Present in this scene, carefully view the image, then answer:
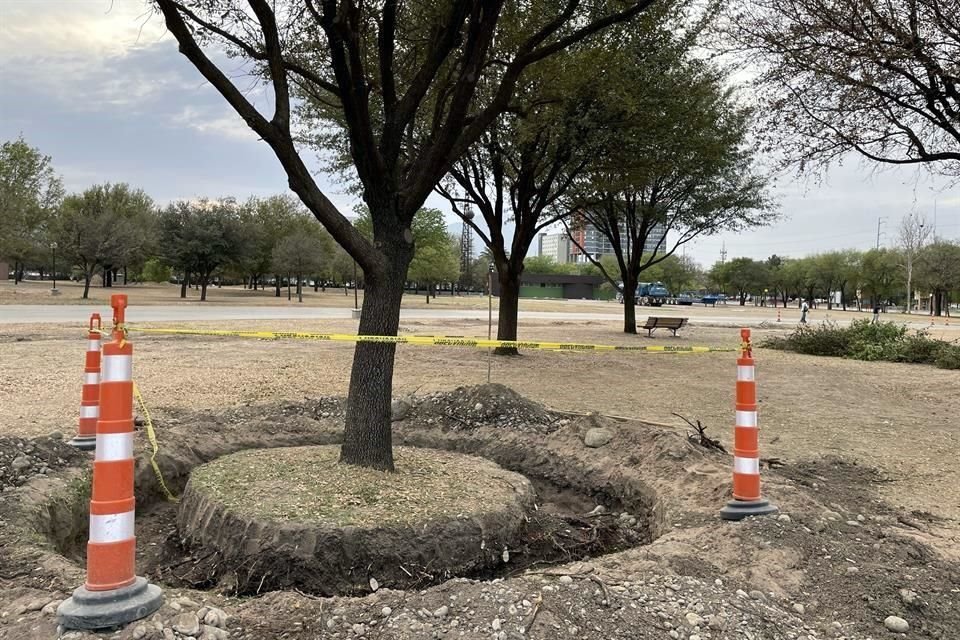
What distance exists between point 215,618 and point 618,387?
8.72m

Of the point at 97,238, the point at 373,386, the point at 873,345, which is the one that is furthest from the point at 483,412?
the point at 97,238

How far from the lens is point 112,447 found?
2756 millimetres

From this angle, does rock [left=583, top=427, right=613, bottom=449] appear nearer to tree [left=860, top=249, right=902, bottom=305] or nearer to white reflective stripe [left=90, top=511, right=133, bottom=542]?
white reflective stripe [left=90, top=511, right=133, bottom=542]

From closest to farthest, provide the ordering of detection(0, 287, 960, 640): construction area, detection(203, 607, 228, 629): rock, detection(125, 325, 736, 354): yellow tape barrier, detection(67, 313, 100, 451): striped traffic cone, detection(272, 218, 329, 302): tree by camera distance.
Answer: detection(203, 607, 228, 629): rock, detection(0, 287, 960, 640): construction area, detection(125, 325, 736, 354): yellow tape barrier, detection(67, 313, 100, 451): striped traffic cone, detection(272, 218, 329, 302): tree

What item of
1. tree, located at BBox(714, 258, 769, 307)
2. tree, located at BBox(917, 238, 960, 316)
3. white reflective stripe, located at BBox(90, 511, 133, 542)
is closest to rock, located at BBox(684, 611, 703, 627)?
white reflective stripe, located at BBox(90, 511, 133, 542)

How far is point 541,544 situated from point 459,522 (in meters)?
0.78

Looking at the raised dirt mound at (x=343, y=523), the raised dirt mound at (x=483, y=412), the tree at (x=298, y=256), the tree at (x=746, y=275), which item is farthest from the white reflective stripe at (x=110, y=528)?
the tree at (x=746, y=275)

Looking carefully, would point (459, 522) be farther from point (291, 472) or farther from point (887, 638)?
point (887, 638)

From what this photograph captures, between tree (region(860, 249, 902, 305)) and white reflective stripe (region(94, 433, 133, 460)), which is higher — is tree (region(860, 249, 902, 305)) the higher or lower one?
the higher one

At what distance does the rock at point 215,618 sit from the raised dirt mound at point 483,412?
476 centimetres

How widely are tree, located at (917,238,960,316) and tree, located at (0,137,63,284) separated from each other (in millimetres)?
72863

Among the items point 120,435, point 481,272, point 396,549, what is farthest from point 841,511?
point 481,272

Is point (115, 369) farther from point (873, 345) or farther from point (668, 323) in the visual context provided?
point (668, 323)

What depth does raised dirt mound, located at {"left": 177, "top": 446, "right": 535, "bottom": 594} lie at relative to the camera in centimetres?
400
